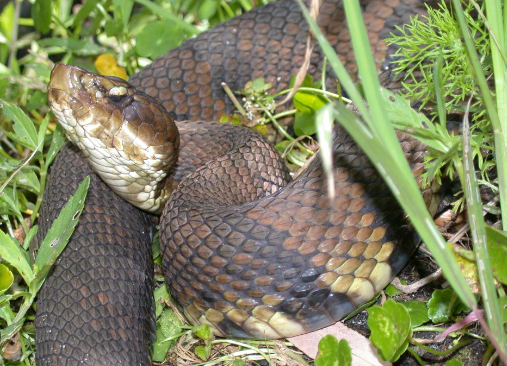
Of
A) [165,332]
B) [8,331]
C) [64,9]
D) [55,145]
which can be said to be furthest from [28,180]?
[64,9]

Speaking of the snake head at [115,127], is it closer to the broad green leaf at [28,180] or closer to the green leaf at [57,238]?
the green leaf at [57,238]

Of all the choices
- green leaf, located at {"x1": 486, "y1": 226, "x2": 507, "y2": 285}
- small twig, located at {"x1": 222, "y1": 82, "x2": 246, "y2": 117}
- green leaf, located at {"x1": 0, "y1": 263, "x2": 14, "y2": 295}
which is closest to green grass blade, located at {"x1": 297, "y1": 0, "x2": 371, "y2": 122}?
green leaf, located at {"x1": 486, "y1": 226, "x2": 507, "y2": 285}

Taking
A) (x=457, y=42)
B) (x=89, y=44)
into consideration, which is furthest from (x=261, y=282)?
(x=89, y=44)

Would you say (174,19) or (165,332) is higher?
(174,19)

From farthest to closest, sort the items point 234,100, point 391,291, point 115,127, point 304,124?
point 234,100, point 304,124, point 115,127, point 391,291

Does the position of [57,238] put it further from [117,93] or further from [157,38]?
[157,38]

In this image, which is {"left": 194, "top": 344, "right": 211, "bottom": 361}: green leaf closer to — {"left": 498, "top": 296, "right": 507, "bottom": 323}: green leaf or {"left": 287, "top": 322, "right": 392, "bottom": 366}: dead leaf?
{"left": 287, "top": 322, "right": 392, "bottom": 366}: dead leaf
